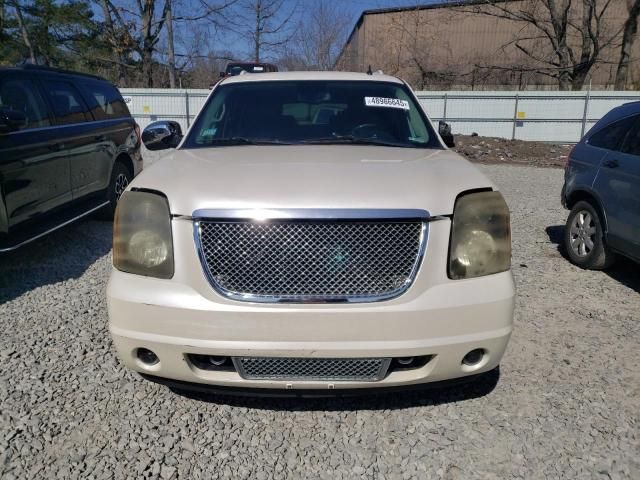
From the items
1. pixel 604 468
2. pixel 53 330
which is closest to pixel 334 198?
pixel 604 468

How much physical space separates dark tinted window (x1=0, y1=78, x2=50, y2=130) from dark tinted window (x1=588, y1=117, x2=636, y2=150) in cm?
546

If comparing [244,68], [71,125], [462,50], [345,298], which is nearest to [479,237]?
[345,298]

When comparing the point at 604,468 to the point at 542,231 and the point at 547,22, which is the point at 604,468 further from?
the point at 547,22

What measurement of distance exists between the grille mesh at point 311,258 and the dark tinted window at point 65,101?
4020mm

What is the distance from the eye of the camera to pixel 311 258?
2.13m

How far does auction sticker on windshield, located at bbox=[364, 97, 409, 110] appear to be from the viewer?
355cm

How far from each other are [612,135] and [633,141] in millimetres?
346

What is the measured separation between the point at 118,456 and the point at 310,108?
2465mm

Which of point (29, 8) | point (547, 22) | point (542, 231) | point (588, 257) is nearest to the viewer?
point (588, 257)

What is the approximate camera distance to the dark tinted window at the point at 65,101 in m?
5.19

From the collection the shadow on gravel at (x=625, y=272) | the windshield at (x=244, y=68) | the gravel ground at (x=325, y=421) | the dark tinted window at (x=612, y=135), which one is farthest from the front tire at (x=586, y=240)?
the windshield at (x=244, y=68)

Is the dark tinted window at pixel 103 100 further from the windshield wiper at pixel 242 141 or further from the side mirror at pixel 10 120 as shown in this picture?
the windshield wiper at pixel 242 141

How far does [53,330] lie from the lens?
350 centimetres

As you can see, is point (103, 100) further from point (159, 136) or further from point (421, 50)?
point (421, 50)
